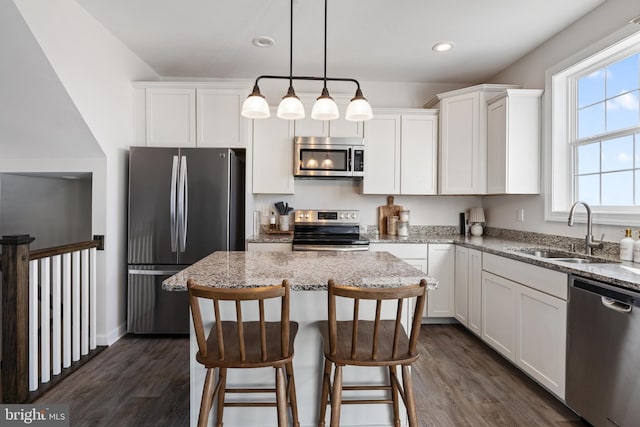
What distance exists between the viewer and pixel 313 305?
5.67ft

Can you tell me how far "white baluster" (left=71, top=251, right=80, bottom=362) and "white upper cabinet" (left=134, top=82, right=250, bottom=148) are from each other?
51.1 inches

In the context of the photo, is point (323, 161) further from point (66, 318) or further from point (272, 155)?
point (66, 318)

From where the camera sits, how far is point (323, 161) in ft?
11.8

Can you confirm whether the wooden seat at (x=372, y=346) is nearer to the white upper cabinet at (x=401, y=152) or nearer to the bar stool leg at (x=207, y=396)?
the bar stool leg at (x=207, y=396)

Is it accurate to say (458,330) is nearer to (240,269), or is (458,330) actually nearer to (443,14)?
(240,269)

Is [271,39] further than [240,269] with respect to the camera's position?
Yes

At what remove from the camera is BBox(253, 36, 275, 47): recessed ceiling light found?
9.70ft

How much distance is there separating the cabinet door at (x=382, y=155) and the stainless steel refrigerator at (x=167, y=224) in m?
1.53

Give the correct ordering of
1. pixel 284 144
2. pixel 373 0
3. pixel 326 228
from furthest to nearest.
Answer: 1. pixel 326 228
2. pixel 284 144
3. pixel 373 0

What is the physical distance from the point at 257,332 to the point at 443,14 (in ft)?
8.43

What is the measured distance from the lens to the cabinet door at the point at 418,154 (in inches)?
145

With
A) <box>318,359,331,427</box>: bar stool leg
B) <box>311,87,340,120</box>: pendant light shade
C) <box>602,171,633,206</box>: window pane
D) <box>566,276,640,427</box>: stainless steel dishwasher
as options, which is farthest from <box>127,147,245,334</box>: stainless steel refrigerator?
<box>602,171,633,206</box>: window pane

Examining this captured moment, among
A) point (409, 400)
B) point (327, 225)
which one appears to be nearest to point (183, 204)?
point (327, 225)

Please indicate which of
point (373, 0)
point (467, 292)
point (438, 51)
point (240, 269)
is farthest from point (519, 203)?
point (240, 269)
